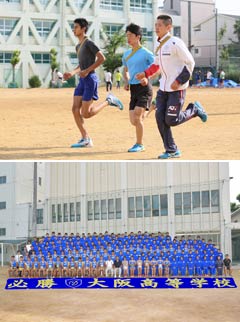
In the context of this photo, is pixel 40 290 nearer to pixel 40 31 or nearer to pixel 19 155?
pixel 19 155

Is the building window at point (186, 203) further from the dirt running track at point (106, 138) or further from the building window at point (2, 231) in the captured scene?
the building window at point (2, 231)

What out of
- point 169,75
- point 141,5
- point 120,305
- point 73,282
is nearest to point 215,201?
point 73,282

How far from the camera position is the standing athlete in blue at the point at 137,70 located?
28.3 ft

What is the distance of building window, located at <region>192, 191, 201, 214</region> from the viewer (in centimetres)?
2603

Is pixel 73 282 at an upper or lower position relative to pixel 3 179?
lower

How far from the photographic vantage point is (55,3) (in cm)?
5044

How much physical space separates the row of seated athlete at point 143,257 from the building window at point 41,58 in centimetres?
3415

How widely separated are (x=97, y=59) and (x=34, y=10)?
4291 cm

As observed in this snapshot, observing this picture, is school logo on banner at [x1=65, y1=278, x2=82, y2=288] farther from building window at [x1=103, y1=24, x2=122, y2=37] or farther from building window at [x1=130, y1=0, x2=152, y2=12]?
building window at [x1=130, y1=0, x2=152, y2=12]

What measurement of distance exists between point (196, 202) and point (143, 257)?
8.85 m

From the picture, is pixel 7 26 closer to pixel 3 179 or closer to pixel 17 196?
pixel 3 179

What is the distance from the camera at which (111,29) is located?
52.8 meters

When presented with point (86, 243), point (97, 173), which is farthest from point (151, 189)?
point (86, 243)

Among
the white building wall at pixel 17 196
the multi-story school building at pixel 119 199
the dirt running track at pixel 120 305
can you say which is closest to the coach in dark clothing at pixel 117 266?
the dirt running track at pixel 120 305
